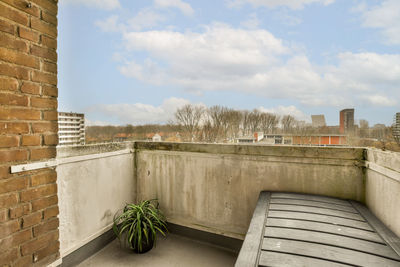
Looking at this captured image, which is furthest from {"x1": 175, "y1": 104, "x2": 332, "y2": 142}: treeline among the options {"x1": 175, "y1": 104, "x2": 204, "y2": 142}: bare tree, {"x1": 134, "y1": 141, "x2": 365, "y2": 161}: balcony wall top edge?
{"x1": 134, "y1": 141, "x2": 365, "y2": 161}: balcony wall top edge

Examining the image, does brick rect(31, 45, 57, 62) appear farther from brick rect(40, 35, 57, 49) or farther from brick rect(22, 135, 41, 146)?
brick rect(22, 135, 41, 146)

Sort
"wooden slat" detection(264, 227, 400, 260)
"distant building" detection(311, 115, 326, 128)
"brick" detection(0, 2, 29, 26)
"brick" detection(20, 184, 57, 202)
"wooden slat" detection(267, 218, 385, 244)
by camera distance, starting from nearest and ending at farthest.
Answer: "brick" detection(0, 2, 29, 26) → "brick" detection(20, 184, 57, 202) → "wooden slat" detection(264, 227, 400, 260) → "wooden slat" detection(267, 218, 385, 244) → "distant building" detection(311, 115, 326, 128)

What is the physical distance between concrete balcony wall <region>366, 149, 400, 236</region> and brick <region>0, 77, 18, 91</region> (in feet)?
7.36

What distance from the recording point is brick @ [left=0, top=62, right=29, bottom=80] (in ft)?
2.83

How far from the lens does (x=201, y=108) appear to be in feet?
105

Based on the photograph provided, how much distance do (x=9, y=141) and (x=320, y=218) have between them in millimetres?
1907

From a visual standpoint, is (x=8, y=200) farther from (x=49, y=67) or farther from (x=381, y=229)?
(x=381, y=229)

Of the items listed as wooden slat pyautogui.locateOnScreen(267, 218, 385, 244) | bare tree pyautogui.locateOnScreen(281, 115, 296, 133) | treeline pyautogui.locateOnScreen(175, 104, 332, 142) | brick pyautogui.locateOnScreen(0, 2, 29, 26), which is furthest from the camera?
bare tree pyautogui.locateOnScreen(281, 115, 296, 133)

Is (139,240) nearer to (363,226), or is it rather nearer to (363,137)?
(363,226)

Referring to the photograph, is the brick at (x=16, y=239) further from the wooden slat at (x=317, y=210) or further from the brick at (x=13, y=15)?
the wooden slat at (x=317, y=210)

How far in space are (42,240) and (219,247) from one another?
1835 mm

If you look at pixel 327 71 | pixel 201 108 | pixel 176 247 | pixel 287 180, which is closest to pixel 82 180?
pixel 176 247

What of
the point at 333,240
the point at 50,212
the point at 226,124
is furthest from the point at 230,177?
the point at 226,124

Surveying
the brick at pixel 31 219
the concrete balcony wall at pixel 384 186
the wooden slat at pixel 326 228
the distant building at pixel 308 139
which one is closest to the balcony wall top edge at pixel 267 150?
the concrete balcony wall at pixel 384 186
